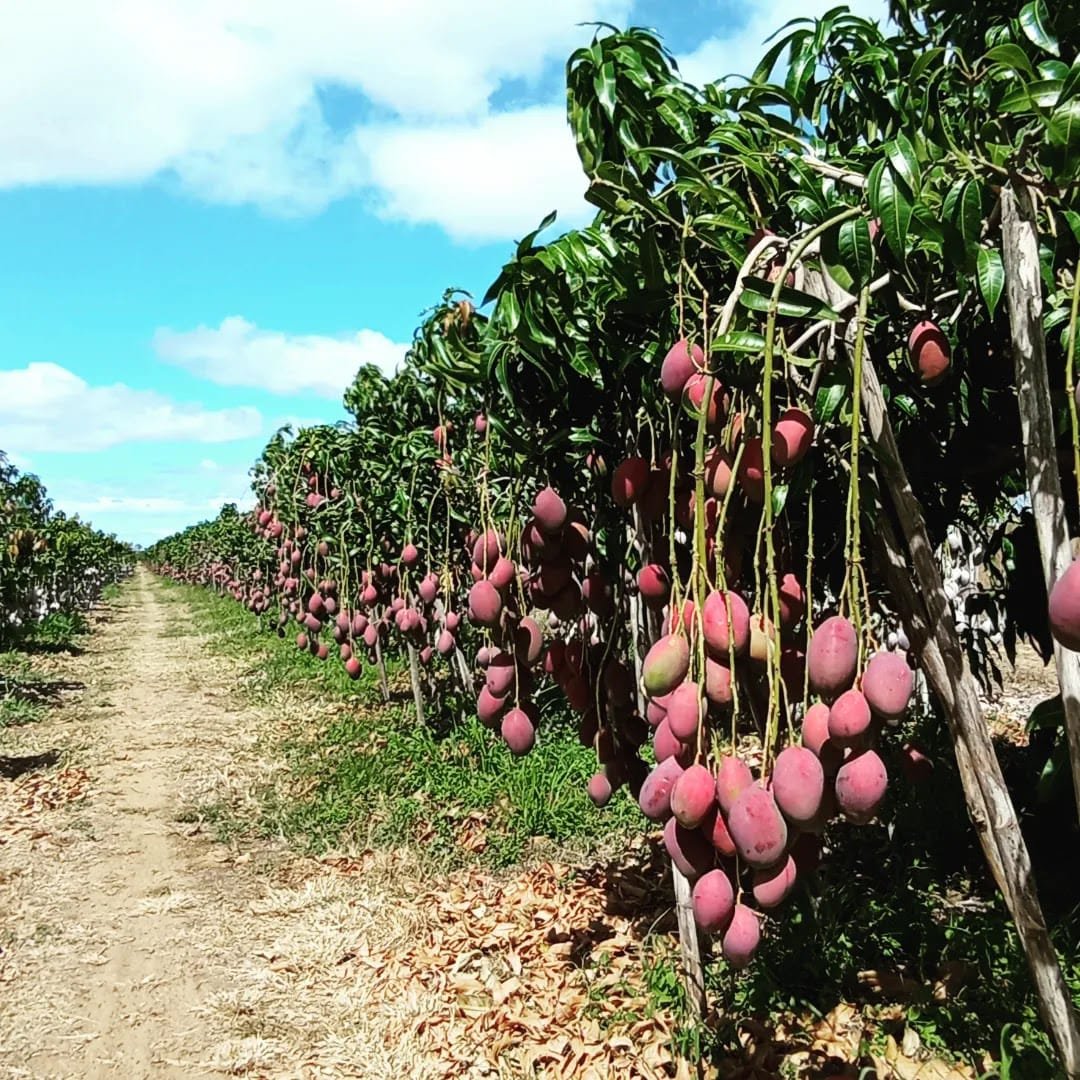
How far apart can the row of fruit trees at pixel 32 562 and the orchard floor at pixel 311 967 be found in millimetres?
8831

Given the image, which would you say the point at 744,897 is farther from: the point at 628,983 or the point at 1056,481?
the point at 628,983

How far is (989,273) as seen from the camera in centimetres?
120

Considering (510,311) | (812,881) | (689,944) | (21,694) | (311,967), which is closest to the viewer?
(510,311)

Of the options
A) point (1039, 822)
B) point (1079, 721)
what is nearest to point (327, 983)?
point (1039, 822)

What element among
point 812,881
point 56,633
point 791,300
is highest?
point 791,300

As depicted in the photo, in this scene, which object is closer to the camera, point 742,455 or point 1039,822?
point 742,455

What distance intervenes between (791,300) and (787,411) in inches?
5.9

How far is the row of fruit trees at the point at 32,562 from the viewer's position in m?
13.6

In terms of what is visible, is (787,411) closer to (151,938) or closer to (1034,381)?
(1034,381)

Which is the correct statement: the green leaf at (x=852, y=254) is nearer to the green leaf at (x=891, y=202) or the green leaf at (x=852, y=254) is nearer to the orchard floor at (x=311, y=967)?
the green leaf at (x=891, y=202)

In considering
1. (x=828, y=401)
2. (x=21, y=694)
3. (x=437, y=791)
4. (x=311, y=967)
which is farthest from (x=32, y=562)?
(x=828, y=401)

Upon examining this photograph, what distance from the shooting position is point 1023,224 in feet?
3.72

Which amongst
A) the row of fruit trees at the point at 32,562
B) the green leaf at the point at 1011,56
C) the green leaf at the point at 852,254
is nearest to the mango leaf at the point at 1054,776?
the green leaf at the point at 852,254

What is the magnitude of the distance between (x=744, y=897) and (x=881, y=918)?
7.64 ft
